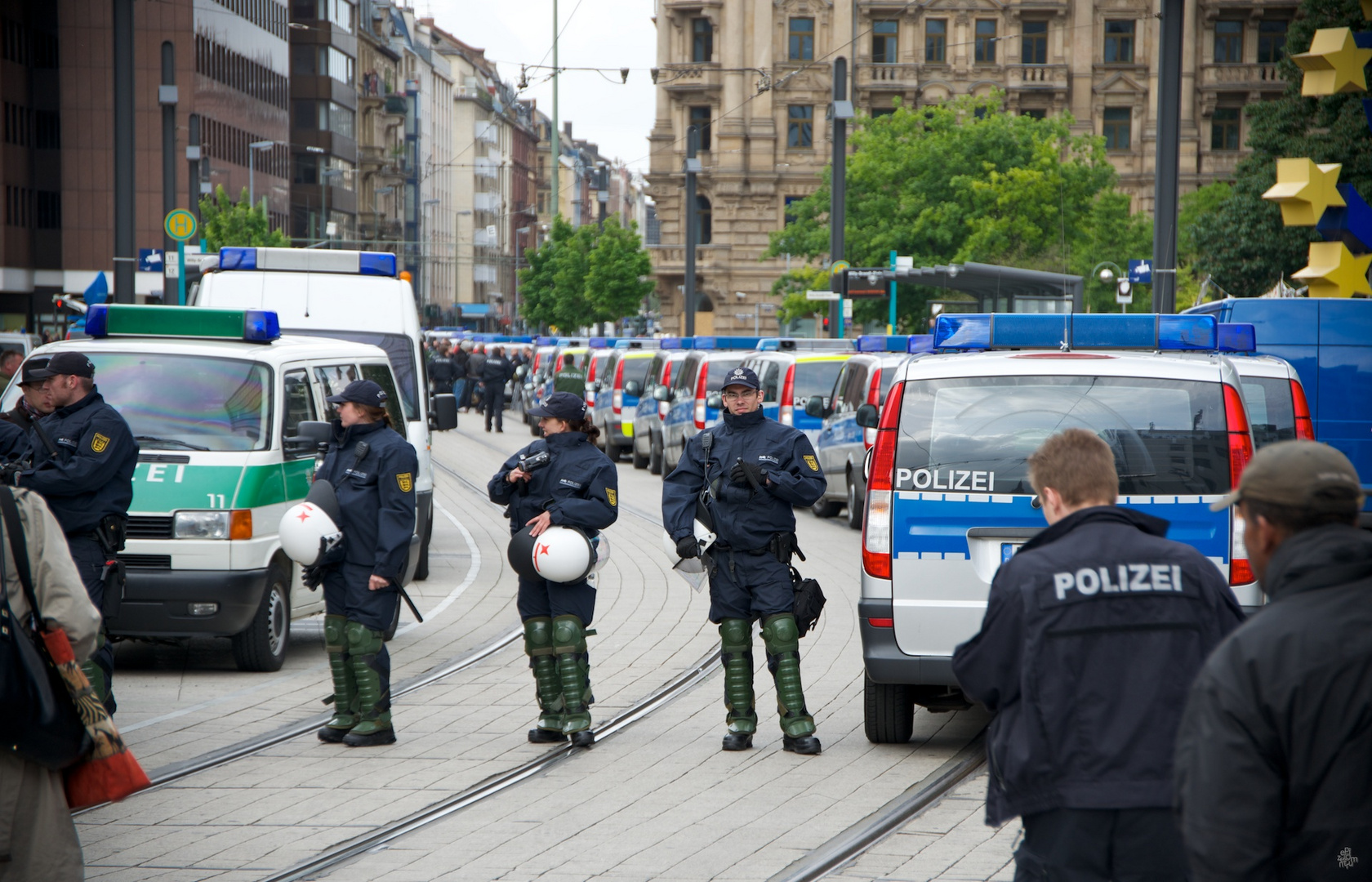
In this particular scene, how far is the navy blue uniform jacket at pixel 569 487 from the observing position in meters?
8.23

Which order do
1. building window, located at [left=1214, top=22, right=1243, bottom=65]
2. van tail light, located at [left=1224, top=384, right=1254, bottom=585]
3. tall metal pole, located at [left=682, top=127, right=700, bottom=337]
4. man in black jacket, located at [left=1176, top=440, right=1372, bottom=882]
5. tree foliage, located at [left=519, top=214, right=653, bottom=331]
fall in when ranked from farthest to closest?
building window, located at [left=1214, top=22, right=1243, bottom=65] → tree foliage, located at [left=519, top=214, right=653, bottom=331] → tall metal pole, located at [left=682, top=127, right=700, bottom=337] → van tail light, located at [left=1224, top=384, right=1254, bottom=585] → man in black jacket, located at [left=1176, top=440, right=1372, bottom=882]

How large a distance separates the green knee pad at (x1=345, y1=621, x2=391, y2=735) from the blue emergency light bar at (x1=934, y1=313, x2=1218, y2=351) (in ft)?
11.1

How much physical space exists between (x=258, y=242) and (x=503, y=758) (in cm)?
5381

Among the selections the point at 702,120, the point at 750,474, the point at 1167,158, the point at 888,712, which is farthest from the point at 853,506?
the point at 702,120

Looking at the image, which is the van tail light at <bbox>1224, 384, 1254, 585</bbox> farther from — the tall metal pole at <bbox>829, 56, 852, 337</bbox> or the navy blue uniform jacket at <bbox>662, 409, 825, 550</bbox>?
the tall metal pole at <bbox>829, 56, 852, 337</bbox>

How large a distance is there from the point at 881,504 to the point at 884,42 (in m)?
70.8

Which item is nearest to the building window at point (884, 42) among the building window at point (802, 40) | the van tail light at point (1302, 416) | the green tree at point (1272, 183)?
the building window at point (802, 40)

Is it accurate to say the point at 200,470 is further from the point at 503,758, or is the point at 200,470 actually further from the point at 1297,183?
the point at 1297,183

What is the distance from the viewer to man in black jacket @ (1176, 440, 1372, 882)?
3.01m

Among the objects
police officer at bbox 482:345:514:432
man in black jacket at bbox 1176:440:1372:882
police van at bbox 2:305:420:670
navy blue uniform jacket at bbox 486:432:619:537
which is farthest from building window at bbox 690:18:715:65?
man in black jacket at bbox 1176:440:1372:882

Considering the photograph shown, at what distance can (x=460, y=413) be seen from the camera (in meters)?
49.8

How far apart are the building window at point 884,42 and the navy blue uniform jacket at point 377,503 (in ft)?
228

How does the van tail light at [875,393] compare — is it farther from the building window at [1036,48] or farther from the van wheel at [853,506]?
the building window at [1036,48]

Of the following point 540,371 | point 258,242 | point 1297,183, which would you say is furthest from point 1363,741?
point 258,242
